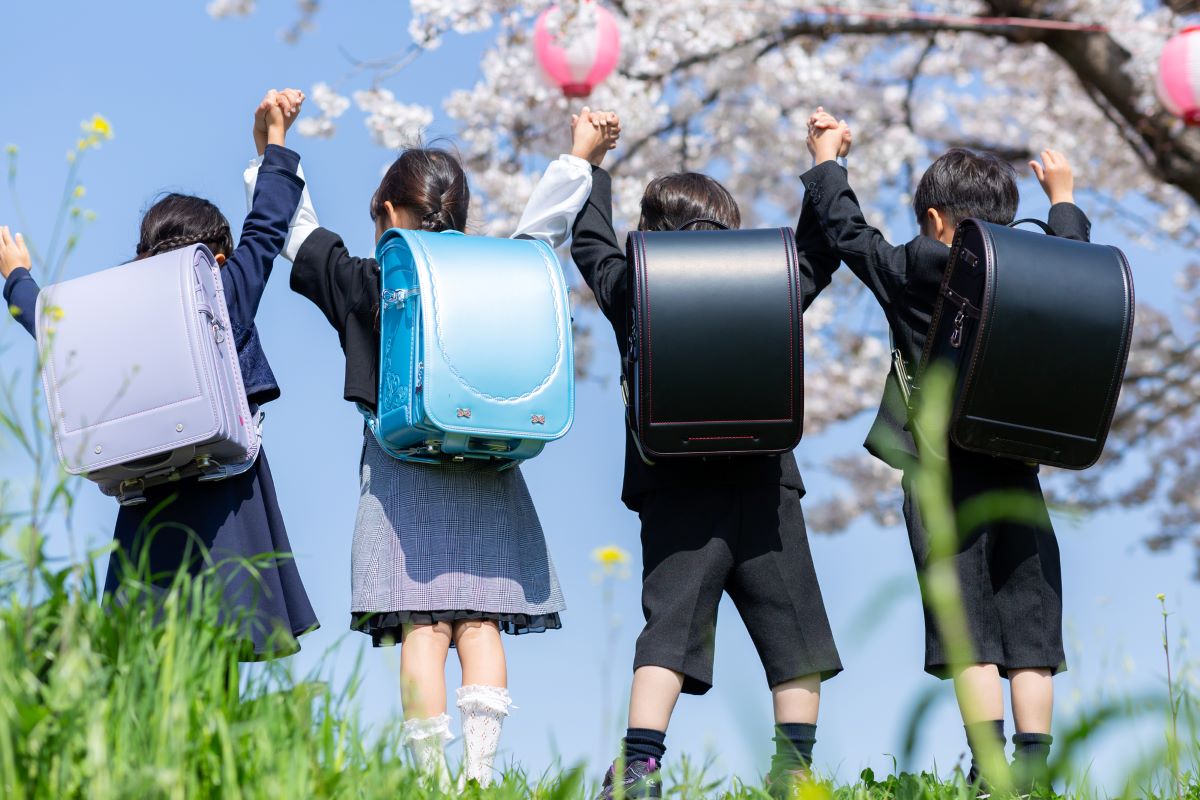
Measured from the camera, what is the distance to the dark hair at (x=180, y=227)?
3236 mm

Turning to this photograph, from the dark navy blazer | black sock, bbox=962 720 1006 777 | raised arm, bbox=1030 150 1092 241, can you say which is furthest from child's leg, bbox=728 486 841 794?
the dark navy blazer

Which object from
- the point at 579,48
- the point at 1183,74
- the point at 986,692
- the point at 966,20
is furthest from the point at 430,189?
the point at 966,20

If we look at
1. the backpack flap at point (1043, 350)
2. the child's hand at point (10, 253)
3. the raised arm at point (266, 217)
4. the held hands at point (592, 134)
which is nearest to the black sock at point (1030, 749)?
the backpack flap at point (1043, 350)

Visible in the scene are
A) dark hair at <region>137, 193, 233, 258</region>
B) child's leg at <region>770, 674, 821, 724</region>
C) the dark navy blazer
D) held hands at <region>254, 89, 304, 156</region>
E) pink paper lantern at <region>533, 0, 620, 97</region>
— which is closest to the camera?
child's leg at <region>770, 674, 821, 724</region>

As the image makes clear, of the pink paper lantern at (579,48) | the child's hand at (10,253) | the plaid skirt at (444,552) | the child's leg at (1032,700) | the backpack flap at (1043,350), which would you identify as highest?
the pink paper lantern at (579,48)

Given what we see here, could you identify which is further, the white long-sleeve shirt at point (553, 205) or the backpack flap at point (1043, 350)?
the white long-sleeve shirt at point (553, 205)

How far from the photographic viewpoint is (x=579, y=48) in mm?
5266

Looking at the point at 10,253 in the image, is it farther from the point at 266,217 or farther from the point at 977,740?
the point at 977,740

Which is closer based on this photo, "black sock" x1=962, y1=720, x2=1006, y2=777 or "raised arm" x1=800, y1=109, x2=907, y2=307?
"black sock" x1=962, y1=720, x2=1006, y2=777

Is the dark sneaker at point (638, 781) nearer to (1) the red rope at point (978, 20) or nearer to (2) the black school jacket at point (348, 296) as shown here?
(2) the black school jacket at point (348, 296)

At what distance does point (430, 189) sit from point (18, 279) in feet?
3.07

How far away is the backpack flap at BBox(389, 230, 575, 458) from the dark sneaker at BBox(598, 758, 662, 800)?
27.3 inches

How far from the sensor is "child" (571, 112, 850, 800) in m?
2.87

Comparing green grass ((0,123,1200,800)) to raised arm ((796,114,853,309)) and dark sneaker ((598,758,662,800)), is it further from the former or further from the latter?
raised arm ((796,114,853,309))
